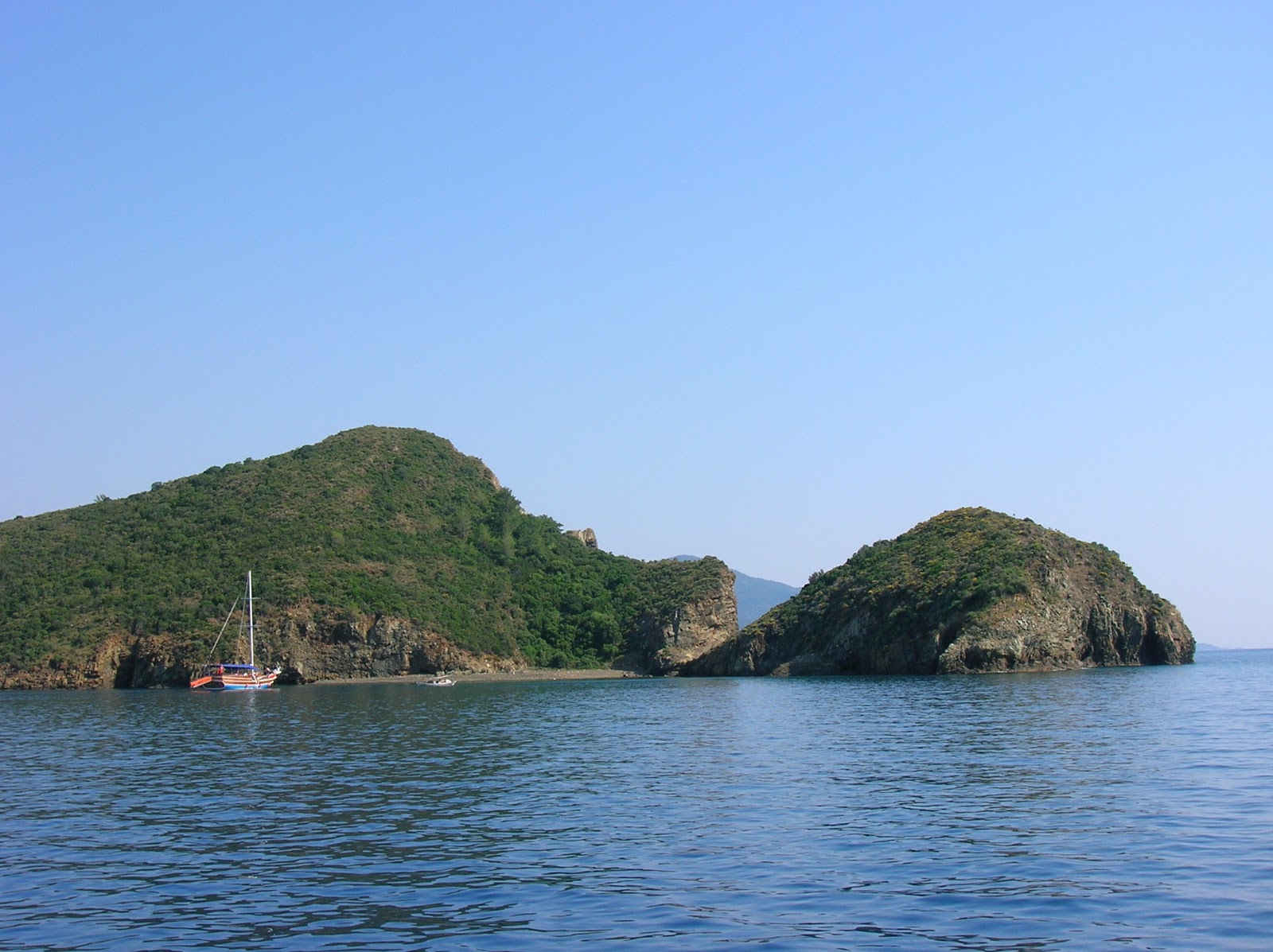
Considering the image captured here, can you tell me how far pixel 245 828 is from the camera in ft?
90.8

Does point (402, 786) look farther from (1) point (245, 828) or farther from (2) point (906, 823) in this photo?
(2) point (906, 823)

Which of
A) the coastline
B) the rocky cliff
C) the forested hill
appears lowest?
the coastline

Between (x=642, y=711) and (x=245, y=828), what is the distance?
41.5m

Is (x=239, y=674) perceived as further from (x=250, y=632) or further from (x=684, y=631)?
(x=684, y=631)

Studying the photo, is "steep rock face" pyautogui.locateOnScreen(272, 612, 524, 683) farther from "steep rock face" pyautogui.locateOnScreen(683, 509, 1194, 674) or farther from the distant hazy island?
"steep rock face" pyautogui.locateOnScreen(683, 509, 1194, 674)

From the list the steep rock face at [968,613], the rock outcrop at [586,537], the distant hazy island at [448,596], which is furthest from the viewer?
the rock outcrop at [586,537]

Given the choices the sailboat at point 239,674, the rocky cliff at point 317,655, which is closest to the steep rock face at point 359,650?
the rocky cliff at point 317,655

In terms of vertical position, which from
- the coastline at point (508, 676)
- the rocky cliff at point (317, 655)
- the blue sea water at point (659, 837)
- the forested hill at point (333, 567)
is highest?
the forested hill at point (333, 567)

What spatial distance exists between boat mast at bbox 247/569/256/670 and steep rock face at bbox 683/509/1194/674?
50565 millimetres

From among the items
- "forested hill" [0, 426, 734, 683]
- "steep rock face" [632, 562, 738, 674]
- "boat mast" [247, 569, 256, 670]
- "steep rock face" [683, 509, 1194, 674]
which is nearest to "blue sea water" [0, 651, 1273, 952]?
"steep rock face" [683, 509, 1194, 674]

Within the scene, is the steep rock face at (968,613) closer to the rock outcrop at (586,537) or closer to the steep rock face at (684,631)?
the steep rock face at (684,631)

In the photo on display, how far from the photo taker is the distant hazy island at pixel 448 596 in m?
111

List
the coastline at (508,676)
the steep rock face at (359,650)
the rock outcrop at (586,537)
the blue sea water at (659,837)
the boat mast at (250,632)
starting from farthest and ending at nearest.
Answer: the rock outcrop at (586,537)
the steep rock face at (359,650)
the coastline at (508,676)
the boat mast at (250,632)
the blue sea water at (659,837)

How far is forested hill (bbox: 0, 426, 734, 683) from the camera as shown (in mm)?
120438
